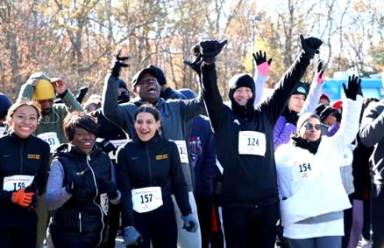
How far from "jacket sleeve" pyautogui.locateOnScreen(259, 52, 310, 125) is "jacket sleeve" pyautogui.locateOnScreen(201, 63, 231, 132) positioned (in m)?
0.40

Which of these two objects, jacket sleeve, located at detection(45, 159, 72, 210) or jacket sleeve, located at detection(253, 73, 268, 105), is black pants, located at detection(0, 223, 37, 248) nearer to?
jacket sleeve, located at detection(45, 159, 72, 210)

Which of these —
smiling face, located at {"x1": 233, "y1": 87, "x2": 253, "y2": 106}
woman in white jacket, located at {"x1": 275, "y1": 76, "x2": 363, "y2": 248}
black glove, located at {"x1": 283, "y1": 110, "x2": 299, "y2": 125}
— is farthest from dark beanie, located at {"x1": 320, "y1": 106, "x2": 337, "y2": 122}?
smiling face, located at {"x1": 233, "y1": 87, "x2": 253, "y2": 106}

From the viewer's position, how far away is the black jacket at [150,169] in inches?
201

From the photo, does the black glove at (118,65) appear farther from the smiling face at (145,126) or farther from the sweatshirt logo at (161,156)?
the sweatshirt logo at (161,156)

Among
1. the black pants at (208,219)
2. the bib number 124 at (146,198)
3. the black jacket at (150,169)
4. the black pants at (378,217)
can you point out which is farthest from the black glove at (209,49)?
the black pants at (208,219)

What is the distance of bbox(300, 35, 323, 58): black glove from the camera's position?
5387mm

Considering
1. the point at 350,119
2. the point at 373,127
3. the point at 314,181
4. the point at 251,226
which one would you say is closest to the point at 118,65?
the point at 251,226

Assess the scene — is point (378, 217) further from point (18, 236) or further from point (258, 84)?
point (18, 236)

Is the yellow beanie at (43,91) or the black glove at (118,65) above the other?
the black glove at (118,65)

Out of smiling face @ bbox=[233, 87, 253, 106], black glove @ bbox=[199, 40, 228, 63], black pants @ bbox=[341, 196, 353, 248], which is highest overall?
black glove @ bbox=[199, 40, 228, 63]

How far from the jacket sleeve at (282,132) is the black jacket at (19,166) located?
2.43 m

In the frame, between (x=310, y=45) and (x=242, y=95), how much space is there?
71cm

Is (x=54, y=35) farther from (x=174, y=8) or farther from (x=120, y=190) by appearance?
(x=120, y=190)

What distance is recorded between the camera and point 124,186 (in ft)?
16.7
